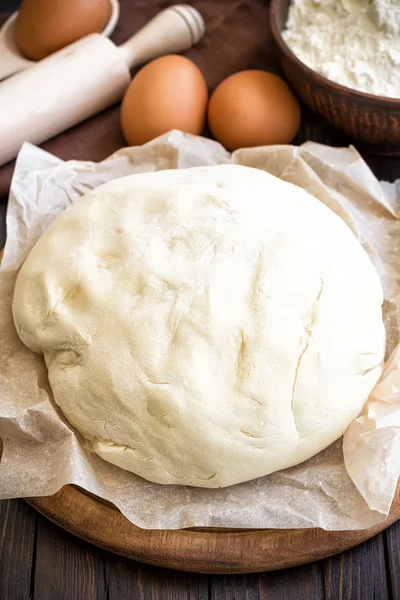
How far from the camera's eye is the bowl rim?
5.22ft

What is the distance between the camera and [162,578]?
4.45 feet

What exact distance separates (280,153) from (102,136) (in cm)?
52

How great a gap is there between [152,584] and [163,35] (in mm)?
1428

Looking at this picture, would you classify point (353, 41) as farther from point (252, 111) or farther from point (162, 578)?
point (162, 578)

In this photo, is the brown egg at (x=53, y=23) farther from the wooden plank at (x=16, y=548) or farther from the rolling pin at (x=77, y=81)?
the wooden plank at (x=16, y=548)

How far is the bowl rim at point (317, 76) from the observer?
62.6 inches

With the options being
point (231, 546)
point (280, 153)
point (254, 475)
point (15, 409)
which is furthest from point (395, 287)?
point (15, 409)

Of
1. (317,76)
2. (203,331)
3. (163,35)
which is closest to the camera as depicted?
(203,331)

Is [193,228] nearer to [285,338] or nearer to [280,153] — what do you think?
[285,338]

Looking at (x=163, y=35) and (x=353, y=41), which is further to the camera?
(x=163, y=35)

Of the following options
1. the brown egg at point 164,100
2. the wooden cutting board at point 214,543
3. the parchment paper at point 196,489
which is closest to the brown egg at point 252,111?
the brown egg at point 164,100

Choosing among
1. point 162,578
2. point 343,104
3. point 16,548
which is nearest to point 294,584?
point 162,578

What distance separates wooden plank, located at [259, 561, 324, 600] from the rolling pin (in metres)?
1.22

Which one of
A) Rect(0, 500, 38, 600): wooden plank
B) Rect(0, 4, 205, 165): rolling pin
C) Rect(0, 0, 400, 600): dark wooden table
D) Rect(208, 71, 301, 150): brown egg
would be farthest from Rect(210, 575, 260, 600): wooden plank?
Rect(0, 4, 205, 165): rolling pin
